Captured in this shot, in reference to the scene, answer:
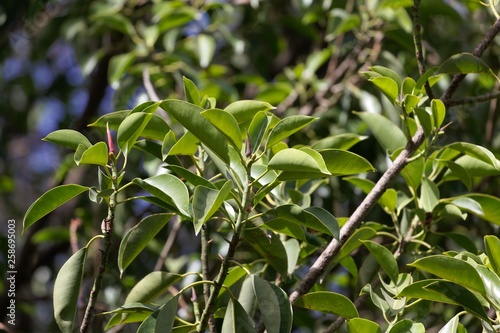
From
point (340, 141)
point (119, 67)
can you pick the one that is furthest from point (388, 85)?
point (119, 67)

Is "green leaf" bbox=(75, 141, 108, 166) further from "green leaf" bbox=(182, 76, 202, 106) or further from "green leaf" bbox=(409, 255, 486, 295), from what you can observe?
"green leaf" bbox=(409, 255, 486, 295)

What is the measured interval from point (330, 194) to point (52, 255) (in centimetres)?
104

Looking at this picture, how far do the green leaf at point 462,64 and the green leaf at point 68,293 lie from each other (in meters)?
0.60

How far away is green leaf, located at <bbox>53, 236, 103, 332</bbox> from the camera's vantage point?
3.18 feet

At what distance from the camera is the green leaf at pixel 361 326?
0.98 meters

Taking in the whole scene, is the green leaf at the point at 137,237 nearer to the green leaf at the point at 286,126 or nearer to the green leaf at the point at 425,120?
the green leaf at the point at 286,126

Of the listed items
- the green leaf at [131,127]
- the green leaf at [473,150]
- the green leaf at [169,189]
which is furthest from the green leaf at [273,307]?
the green leaf at [473,150]

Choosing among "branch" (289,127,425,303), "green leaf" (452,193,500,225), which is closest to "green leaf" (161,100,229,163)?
"branch" (289,127,425,303)

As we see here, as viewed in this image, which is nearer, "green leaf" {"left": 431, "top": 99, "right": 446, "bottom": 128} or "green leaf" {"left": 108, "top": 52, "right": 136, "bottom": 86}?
"green leaf" {"left": 431, "top": 99, "right": 446, "bottom": 128}

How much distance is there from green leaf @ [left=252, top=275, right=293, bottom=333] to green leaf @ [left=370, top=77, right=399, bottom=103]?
1.12 feet

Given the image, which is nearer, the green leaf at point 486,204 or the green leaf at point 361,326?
the green leaf at point 361,326

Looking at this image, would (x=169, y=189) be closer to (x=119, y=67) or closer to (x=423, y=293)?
(x=423, y=293)

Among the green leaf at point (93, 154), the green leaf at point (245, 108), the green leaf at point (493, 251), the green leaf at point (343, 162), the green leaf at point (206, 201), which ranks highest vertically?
the green leaf at point (93, 154)

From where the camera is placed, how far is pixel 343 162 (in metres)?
1.04
